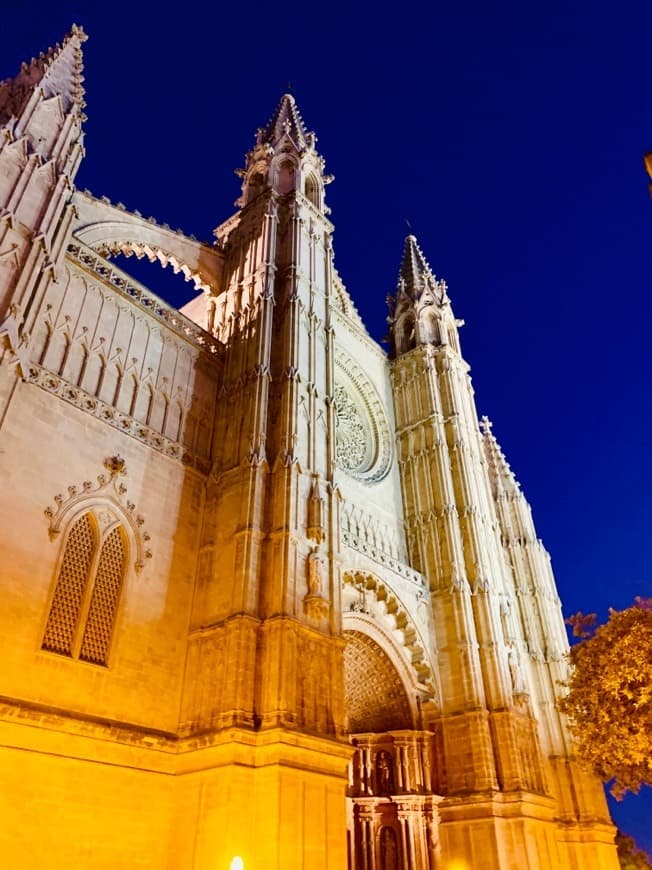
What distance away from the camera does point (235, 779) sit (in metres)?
13.5

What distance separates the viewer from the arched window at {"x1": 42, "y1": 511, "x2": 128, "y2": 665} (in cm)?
1410

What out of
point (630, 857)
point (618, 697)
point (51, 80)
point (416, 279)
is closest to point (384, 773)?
point (618, 697)

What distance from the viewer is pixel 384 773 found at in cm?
2147

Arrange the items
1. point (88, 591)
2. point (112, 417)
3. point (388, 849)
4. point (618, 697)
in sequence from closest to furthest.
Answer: point (88, 591), point (112, 417), point (618, 697), point (388, 849)

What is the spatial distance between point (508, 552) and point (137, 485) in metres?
20.7

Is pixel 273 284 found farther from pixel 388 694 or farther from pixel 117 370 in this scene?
pixel 388 694

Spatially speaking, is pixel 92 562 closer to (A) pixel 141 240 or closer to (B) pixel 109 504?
(B) pixel 109 504

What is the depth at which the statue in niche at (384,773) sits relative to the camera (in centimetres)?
2127

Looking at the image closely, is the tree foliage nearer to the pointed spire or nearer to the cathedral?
the cathedral

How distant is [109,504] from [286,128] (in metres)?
19.7

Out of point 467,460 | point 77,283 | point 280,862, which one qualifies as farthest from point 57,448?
point 467,460

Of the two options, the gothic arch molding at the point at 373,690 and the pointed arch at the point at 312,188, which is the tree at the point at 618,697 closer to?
the gothic arch molding at the point at 373,690

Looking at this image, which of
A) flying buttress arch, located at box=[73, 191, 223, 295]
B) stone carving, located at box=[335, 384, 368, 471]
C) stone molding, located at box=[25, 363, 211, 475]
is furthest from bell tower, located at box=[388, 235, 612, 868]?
stone molding, located at box=[25, 363, 211, 475]

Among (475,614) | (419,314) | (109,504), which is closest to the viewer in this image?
(109,504)
